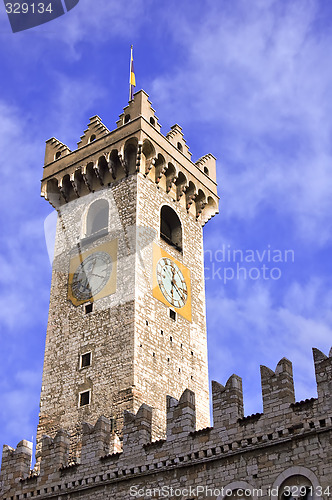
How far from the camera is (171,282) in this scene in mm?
26688

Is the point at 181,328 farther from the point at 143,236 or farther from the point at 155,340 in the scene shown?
the point at 143,236

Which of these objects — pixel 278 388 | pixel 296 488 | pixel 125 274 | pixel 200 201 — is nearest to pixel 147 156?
pixel 200 201

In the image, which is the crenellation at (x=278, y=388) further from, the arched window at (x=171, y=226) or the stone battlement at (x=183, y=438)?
the arched window at (x=171, y=226)

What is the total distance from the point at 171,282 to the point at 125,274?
2225 mm

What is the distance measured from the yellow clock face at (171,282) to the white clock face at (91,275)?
5.69 feet

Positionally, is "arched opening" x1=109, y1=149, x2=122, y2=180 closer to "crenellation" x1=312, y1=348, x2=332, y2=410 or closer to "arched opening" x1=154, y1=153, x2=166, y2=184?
"arched opening" x1=154, y1=153, x2=166, y2=184

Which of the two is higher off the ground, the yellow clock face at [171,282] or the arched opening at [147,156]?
the arched opening at [147,156]

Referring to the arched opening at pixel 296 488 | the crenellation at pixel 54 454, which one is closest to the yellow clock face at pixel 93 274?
the crenellation at pixel 54 454

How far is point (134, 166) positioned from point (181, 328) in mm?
6510

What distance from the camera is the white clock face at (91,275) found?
2589 cm

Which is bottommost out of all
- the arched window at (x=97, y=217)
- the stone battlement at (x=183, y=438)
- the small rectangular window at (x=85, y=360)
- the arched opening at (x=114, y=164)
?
the stone battlement at (x=183, y=438)

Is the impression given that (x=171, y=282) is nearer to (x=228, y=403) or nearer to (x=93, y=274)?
(x=93, y=274)

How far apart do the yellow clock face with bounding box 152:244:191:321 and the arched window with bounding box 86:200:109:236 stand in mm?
2626

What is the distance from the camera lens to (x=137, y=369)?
75.5 ft
